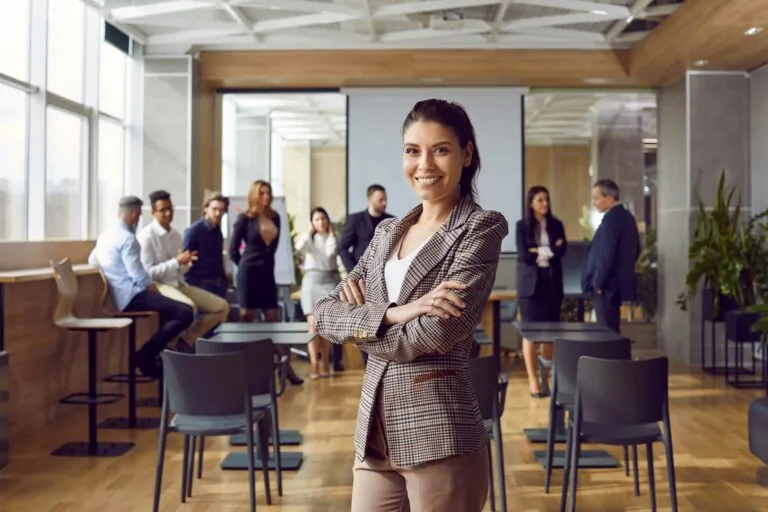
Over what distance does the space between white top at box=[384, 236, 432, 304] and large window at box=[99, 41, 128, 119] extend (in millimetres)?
7946

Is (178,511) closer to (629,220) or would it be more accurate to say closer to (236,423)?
(236,423)

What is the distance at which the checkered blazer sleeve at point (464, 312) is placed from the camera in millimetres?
1608

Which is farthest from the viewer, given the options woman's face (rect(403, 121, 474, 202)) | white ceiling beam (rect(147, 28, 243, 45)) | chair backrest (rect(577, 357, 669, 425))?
white ceiling beam (rect(147, 28, 243, 45))

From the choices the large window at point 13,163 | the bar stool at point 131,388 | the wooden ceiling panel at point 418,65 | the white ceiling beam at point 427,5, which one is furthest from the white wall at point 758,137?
the large window at point 13,163

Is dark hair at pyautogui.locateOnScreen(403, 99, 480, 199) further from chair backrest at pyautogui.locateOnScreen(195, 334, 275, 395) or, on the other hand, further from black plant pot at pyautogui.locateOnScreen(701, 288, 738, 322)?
black plant pot at pyautogui.locateOnScreen(701, 288, 738, 322)

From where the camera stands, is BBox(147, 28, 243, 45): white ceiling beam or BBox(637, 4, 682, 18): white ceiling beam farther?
BBox(147, 28, 243, 45): white ceiling beam

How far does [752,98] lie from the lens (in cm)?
962

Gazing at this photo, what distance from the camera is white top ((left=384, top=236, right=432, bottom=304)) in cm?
174

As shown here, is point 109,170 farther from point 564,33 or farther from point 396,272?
point 396,272

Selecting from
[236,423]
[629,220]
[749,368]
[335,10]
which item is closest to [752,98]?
[749,368]

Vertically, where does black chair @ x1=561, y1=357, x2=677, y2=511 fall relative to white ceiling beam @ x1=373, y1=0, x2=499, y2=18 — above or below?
below

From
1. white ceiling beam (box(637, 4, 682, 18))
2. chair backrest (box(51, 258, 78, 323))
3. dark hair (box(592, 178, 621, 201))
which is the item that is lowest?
chair backrest (box(51, 258, 78, 323))

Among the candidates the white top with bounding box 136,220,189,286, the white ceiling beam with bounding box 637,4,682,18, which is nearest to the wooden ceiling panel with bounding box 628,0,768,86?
the white ceiling beam with bounding box 637,4,682,18

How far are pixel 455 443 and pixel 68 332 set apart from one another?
19.3ft
